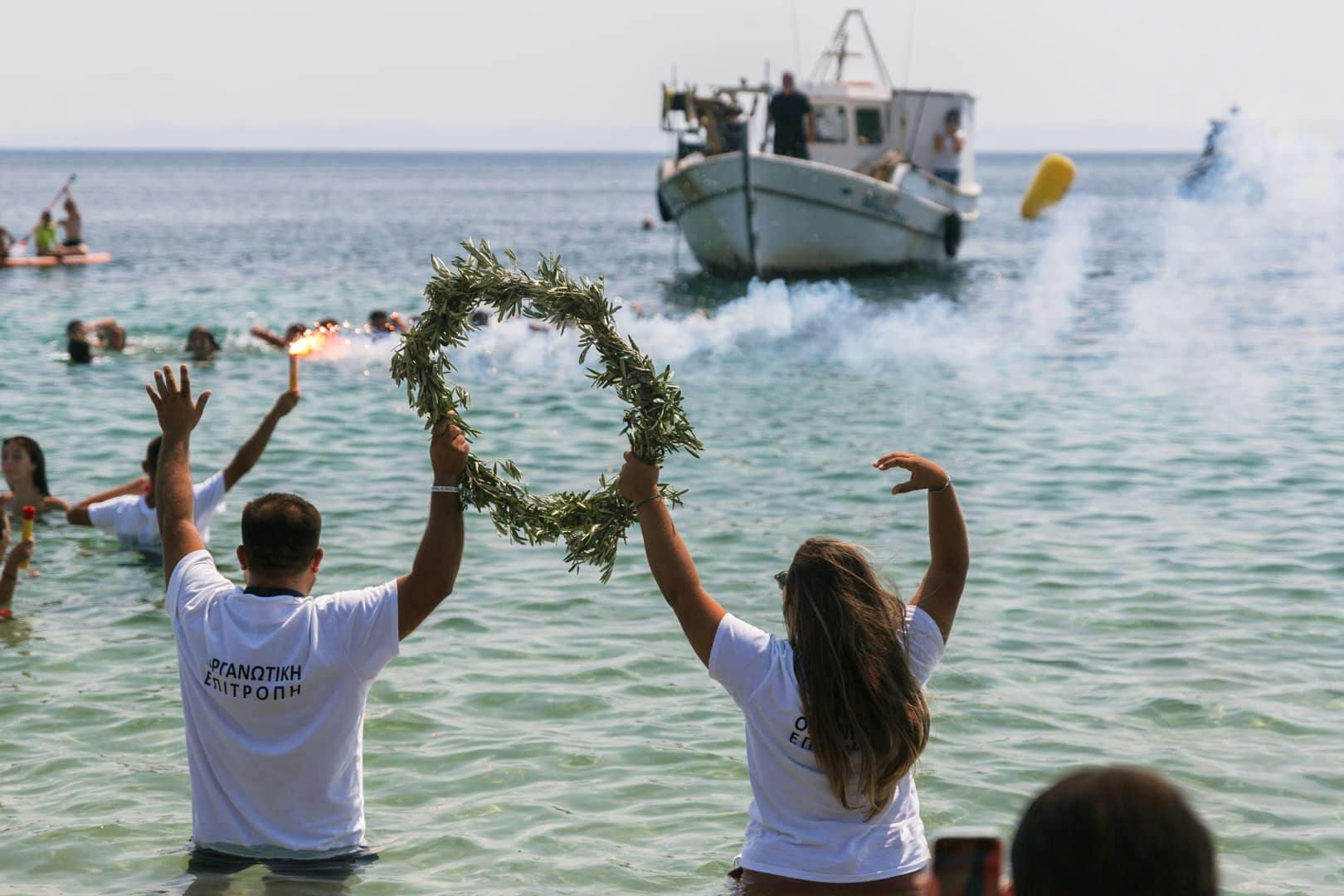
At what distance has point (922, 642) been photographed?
3.51 m

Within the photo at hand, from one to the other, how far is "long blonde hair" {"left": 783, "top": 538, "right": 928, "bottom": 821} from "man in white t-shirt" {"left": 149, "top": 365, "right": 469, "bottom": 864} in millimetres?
985

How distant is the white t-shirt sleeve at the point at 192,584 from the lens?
12.8ft

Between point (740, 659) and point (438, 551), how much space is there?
2.81ft

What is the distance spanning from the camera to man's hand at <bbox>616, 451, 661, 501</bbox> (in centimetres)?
370

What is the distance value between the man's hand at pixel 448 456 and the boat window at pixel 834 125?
32050mm

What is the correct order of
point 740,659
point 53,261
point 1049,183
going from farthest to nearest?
point 1049,183, point 53,261, point 740,659

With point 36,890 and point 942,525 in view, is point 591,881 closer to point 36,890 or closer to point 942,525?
point 36,890

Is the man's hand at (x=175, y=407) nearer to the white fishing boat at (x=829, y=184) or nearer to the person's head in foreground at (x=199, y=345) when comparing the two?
the person's head in foreground at (x=199, y=345)

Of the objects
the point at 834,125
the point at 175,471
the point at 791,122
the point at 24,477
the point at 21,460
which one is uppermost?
the point at 834,125

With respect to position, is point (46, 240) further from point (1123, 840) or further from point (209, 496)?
point (1123, 840)

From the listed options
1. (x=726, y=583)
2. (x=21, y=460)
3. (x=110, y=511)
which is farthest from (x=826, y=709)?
(x=21, y=460)

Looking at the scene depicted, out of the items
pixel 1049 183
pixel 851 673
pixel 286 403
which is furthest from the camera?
pixel 1049 183

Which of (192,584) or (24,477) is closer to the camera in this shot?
(192,584)

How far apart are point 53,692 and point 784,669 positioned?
5101 mm
